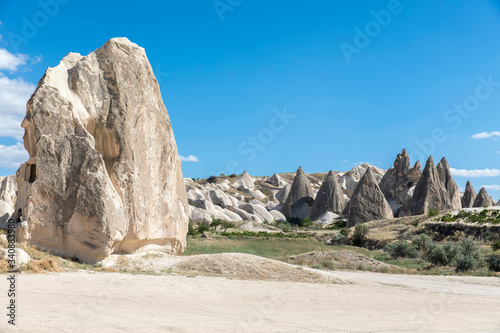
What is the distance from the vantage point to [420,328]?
7211mm

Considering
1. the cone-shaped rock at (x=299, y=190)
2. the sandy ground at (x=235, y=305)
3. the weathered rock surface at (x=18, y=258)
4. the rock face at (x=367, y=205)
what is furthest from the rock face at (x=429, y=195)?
the weathered rock surface at (x=18, y=258)

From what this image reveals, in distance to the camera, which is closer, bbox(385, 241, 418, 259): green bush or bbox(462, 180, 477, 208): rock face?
bbox(385, 241, 418, 259): green bush

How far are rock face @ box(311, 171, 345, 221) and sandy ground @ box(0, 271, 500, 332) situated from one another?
151ft

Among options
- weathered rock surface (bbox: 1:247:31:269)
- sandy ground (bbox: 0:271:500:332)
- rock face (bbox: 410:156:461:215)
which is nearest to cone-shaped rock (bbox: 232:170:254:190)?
rock face (bbox: 410:156:461:215)

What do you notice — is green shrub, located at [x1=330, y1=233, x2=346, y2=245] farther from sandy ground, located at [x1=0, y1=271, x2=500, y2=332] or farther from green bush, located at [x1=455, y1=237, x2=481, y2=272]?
sandy ground, located at [x1=0, y1=271, x2=500, y2=332]

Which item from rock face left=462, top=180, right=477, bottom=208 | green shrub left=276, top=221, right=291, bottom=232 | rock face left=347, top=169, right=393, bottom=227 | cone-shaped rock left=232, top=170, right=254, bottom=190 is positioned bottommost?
green shrub left=276, top=221, right=291, bottom=232

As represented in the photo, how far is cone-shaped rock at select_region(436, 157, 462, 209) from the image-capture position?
2119 inches

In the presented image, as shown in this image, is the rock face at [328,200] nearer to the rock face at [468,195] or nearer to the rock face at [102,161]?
the rock face at [468,195]

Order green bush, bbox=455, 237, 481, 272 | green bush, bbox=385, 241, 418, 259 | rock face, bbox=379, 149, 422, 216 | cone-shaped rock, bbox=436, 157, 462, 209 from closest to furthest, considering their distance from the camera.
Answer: green bush, bbox=455, 237, 481, 272
green bush, bbox=385, 241, 418, 259
cone-shaped rock, bbox=436, 157, 462, 209
rock face, bbox=379, 149, 422, 216

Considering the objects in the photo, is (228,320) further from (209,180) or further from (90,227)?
(209,180)

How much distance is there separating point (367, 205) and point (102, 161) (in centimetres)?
3186

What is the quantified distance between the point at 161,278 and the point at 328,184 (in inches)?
2002

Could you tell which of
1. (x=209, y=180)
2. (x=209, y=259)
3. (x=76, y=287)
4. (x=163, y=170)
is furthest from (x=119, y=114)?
(x=209, y=180)

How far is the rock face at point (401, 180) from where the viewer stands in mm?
60719
